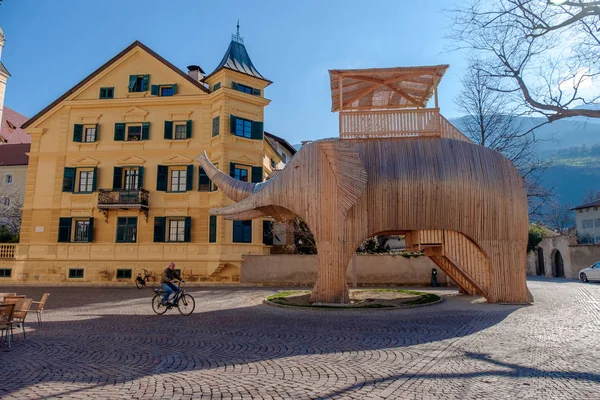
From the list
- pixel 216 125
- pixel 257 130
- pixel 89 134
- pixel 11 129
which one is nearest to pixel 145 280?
pixel 216 125

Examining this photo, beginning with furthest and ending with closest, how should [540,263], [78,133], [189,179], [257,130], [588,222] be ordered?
[588,222] < [540,263] < [78,133] < [257,130] < [189,179]

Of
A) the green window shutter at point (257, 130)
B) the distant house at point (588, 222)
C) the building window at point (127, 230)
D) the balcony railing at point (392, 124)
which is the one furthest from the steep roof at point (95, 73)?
the distant house at point (588, 222)

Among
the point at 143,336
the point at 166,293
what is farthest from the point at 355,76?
the point at 143,336

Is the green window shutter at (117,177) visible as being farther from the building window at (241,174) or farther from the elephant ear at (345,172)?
the elephant ear at (345,172)

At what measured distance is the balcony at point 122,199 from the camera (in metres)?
26.4

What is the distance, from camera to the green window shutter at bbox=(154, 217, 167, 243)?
26.6 metres

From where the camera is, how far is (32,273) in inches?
1068

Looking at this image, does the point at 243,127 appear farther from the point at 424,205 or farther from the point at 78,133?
the point at 424,205

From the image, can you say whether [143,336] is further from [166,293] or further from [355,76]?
[355,76]

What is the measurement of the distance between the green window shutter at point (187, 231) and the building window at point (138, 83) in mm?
9371

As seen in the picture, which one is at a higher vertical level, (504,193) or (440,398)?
(504,193)

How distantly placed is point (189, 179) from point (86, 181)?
692 centimetres

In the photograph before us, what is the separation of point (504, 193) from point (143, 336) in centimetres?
1105

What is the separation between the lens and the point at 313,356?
7.35 meters
